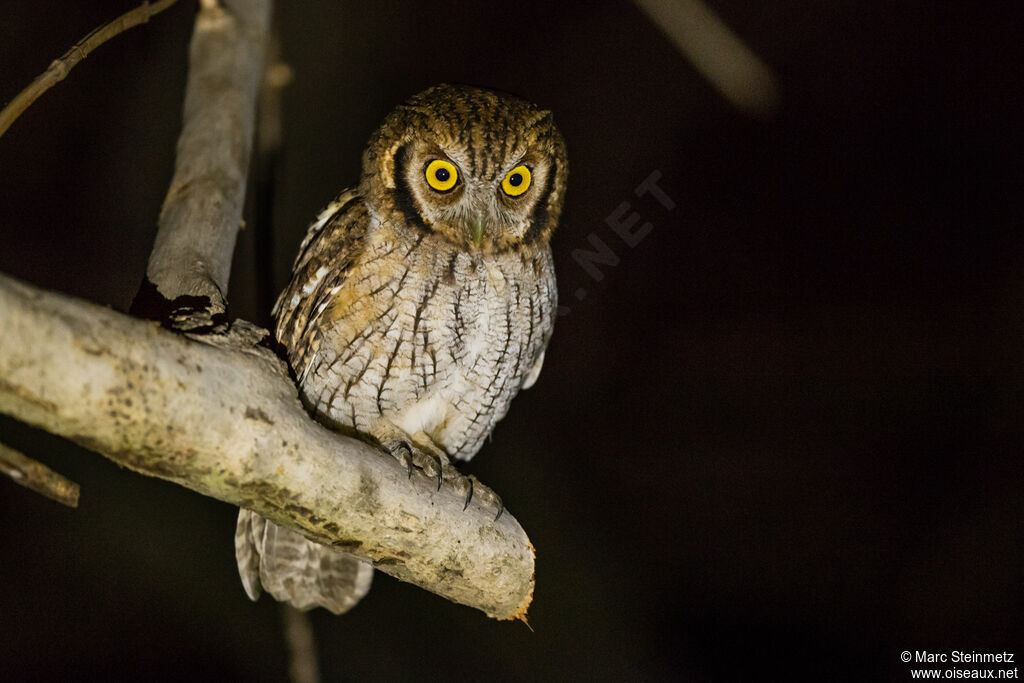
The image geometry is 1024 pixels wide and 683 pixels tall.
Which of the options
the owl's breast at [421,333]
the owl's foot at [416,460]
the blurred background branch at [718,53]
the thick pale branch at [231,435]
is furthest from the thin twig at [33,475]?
the blurred background branch at [718,53]

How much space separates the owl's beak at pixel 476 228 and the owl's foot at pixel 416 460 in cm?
43

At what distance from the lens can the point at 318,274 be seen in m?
1.55

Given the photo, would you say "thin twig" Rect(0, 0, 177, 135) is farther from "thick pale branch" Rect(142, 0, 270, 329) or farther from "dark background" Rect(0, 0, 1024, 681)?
"dark background" Rect(0, 0, 1024, 681)

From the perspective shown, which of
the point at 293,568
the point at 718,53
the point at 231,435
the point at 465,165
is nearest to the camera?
the point at 231,435

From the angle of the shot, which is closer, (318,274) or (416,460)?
(416,460)

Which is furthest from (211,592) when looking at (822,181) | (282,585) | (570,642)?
(822,181)

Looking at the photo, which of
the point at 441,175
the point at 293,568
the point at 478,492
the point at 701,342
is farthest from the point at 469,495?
the point at 701,342

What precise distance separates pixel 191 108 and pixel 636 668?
241 cm

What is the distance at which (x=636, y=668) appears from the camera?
2.80m

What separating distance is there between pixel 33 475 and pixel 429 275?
0.81m

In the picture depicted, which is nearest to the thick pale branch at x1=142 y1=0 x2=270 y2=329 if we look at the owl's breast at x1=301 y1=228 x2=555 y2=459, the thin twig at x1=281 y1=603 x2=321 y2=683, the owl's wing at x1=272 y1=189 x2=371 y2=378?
the owl's wing at x1=272 y1=189 x2=371 y2=378

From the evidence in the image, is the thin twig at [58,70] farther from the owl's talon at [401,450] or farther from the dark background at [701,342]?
the dark background at [701,342]

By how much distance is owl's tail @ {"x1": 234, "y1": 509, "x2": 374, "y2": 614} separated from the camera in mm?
1800

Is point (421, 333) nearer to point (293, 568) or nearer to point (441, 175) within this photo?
point (441, 175)
